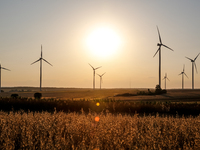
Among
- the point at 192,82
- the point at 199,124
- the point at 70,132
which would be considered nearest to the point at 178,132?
the point at 199,124

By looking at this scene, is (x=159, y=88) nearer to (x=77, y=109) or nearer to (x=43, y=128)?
(x=77, y=109)

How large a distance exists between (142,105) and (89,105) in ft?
21.2

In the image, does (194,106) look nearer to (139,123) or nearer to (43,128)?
(139,123)

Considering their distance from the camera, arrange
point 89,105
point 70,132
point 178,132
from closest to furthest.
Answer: point 70,132 → point 178,132 → point 89,105

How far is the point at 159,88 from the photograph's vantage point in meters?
81.3

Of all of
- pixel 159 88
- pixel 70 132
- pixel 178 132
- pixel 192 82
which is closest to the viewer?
pixel 70 132

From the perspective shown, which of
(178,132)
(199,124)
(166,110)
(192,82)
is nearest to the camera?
(178,132)

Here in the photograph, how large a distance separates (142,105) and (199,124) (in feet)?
58.1

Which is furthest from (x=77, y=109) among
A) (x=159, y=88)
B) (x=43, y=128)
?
(x=159, y=88)

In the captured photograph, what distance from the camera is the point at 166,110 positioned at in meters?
29.7

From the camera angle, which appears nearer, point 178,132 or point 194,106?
point 178,132

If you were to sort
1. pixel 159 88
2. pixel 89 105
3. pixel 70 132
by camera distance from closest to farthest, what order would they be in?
pixel 70 132 → pixel 89 105 → pixel 159 88

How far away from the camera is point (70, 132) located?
10320 millimetres

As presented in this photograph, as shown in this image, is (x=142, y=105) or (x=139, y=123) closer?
(x=139, y=123)
